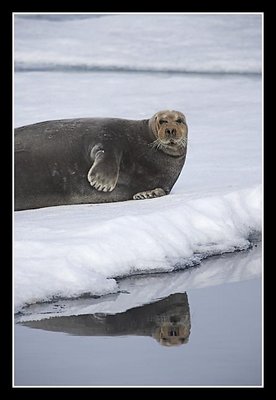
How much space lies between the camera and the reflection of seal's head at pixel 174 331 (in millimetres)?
5981

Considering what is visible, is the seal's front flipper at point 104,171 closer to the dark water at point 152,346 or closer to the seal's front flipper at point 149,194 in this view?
the seal's front flipper at point 149,194

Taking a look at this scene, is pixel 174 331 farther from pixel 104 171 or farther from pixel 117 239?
pixel 104 171

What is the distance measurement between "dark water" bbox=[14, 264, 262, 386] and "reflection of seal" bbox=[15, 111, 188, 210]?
1637mm

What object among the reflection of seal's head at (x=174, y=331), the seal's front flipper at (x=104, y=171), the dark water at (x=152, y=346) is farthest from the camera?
the seal's front flipper at (x=104, y=171)

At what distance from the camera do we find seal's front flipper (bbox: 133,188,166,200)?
7.95 m

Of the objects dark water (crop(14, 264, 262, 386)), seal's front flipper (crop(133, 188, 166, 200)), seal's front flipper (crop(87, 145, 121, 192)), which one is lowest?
dark water (crop(14, 264, 262, 386))

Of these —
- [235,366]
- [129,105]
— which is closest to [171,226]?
[235,366]

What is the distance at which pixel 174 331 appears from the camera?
6082 millimetres

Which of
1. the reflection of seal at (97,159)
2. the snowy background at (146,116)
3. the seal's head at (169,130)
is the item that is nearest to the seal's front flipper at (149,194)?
the reflection of seal at (97,159)

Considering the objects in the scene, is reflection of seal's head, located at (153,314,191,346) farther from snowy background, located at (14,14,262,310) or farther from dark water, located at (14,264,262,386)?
snowy background, located at (14,14,262,310)

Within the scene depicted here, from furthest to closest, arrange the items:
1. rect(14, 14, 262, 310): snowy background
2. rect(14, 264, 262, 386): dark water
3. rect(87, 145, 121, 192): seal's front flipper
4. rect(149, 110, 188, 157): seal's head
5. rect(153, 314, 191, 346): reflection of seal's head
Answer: rect(149, 110, 188, 157): seal's head, rect(87, 145, 121, 192): seal's front flipper, rect(14, 14, 262, 310): snowy background, rect(153, 314, 191, 346): reflection of seal's head, rect(14, 264, 262, 386): dark water

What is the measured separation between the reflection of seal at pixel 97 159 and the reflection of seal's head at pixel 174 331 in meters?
1.79

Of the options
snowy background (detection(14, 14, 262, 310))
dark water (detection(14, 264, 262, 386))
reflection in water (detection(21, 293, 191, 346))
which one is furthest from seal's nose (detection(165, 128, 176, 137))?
reflection in water (detection(21, 293, 191, 346))

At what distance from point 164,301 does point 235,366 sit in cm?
78
